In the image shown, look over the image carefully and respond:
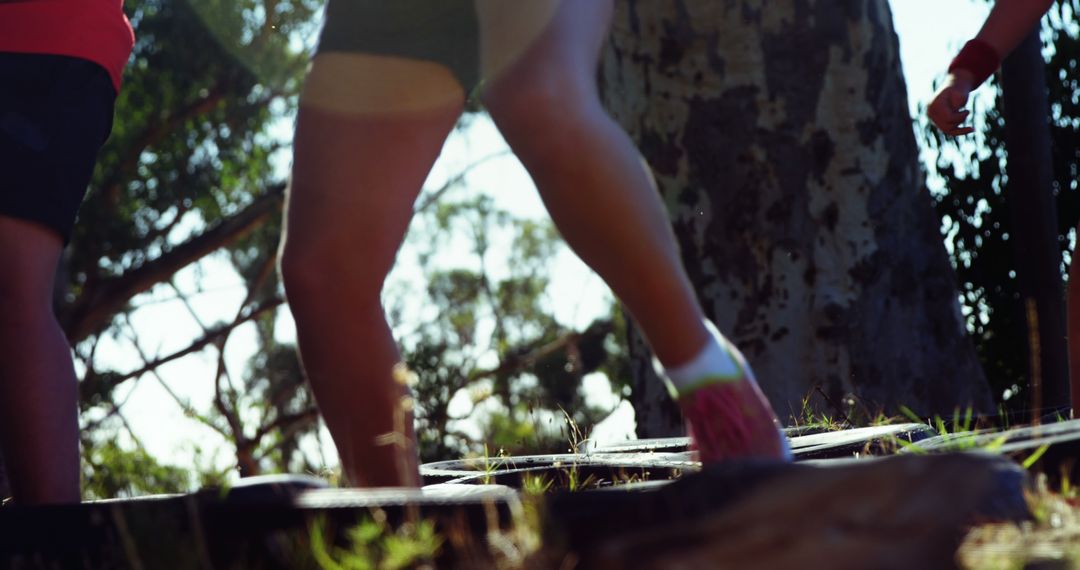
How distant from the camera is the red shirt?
3006mm

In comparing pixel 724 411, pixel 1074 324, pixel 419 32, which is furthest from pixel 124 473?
pixel 724 411

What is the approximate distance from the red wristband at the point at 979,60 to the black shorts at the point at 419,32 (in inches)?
56.2

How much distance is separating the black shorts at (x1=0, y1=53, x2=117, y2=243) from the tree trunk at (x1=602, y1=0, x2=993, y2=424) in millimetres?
3634

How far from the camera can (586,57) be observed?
2436 mm

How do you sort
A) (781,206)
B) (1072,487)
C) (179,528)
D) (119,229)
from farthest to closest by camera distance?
(119,229)
(781,206)
(1072,487)
(179,528)

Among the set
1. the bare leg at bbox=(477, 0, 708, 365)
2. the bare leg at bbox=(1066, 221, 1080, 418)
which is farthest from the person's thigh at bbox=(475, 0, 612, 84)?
the bare leg at bbox=(1066, 221, 1080, 418)

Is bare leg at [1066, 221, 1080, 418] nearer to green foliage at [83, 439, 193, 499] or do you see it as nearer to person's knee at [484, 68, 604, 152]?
person's knee at [484, 68, 604, 152]

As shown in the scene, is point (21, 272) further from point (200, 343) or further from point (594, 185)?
point (200, 343)

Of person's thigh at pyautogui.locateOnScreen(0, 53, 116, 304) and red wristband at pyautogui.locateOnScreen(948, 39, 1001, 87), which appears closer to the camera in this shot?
person's thigh at pyautogui.locateOnScreen(0, 53, 116, 304)

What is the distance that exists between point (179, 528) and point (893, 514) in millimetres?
1066

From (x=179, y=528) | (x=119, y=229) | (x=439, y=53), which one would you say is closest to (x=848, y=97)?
(x=439, y=53)

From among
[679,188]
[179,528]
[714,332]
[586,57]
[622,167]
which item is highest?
[679,188]

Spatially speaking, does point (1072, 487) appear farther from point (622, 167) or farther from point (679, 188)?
point (679, 188)

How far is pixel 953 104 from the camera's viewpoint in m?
3.39
